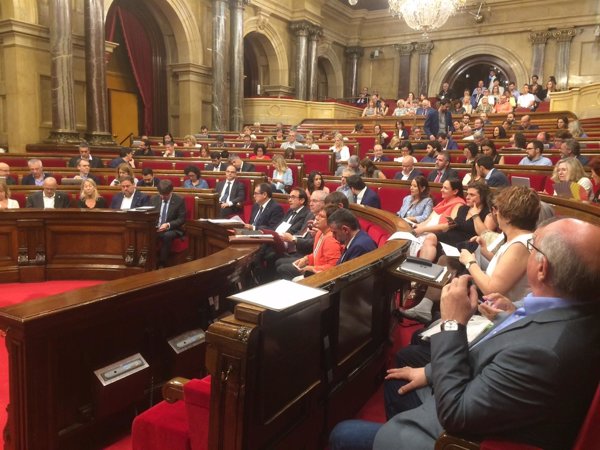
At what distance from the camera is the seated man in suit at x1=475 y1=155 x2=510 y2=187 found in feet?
15.2

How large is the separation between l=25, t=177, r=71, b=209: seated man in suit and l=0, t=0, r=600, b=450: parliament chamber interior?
0.02m

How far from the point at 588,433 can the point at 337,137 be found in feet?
26.0

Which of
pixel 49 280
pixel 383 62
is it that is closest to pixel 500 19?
pixel 383 62

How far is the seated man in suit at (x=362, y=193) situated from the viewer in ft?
16.5

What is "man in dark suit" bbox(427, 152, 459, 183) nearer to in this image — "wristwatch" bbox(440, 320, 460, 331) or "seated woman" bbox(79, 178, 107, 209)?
"seated woman" bbox(79, 178, 107, 209)

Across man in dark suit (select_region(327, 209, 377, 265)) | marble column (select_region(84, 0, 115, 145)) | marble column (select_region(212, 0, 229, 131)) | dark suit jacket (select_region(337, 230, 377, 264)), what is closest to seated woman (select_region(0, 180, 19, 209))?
man in dark suit (select_region(327, 209, 377, 265))

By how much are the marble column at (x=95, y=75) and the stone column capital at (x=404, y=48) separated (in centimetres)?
1194

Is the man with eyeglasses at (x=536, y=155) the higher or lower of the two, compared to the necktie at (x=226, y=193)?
higher

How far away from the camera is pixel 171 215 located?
5.21 metres

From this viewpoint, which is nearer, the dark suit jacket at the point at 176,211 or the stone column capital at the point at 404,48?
the dark suit jacket at the point at 176,211

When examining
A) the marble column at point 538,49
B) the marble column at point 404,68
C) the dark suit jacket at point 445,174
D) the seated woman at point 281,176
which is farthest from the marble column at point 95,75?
the marble column at point 538,49

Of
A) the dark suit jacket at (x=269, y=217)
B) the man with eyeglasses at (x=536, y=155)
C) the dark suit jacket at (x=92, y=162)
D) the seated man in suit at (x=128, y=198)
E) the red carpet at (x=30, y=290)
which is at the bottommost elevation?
the red carpet at (x=30, y=290)

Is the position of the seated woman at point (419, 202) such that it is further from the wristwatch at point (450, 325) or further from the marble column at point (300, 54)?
the marble column at point (300, 54)

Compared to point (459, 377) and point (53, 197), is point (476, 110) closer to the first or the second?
point (53, 197)
